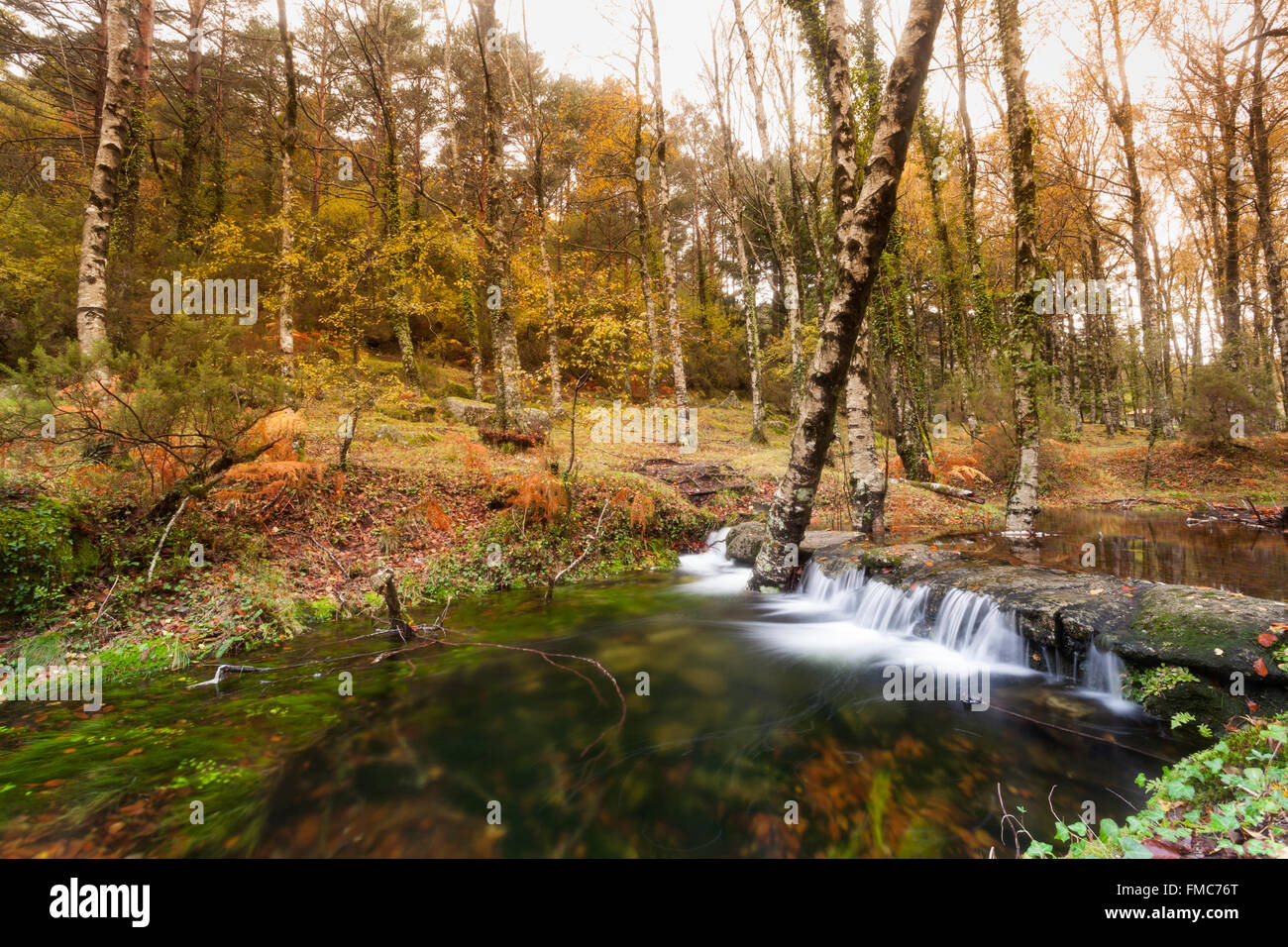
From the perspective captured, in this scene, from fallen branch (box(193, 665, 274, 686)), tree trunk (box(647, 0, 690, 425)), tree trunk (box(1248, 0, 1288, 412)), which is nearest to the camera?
fallen branch (box(193, 665, 274, 686))

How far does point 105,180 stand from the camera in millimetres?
8617

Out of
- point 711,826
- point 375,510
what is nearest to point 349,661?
point 375,510

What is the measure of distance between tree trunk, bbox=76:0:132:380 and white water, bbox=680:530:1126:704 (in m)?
10.9

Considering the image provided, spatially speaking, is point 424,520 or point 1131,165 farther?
point 1131,165

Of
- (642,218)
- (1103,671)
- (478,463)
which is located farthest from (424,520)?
(642,218)

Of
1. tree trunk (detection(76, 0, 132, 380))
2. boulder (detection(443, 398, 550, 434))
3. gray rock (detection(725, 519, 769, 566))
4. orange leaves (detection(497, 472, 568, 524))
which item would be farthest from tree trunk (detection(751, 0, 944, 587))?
tree trunk (detection(76, 0, 132, 380))

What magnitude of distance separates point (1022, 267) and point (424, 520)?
1187 cm

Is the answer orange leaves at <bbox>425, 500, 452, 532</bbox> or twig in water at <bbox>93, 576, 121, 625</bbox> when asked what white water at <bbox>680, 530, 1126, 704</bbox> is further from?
twig in water at <bbox>93, 576, 121, 625</bbox>

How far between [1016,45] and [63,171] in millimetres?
26004

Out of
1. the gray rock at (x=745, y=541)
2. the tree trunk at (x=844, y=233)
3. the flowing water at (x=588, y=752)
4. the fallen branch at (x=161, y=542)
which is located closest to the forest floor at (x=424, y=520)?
the fallen branch at (x=161, y=542)

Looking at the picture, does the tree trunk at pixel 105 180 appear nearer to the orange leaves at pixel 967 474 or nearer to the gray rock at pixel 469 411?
the gray rock at pixel 469 411

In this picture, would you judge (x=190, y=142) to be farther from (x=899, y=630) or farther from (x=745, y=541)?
(x=899, y=630)

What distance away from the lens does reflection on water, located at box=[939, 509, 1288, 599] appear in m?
6.79

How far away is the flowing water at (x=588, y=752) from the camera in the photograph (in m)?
3.20
